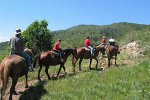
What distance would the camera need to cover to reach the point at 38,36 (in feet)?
239

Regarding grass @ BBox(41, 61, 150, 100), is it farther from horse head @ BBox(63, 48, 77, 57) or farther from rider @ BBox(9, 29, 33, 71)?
horse head @ BBox(63, 48, 77, 57)

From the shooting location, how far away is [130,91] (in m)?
16.7

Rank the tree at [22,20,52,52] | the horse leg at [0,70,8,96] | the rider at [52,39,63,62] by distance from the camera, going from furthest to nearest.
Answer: the tree at [22,20,52,52] → the rider at [52,39,63,62] → the horse leg at [0,70,8,96]

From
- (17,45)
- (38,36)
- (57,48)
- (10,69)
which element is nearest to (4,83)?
(10,69)

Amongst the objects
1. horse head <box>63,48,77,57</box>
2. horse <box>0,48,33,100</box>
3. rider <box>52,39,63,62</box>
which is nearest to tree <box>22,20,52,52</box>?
horse head <box>63,48,77,57</box>

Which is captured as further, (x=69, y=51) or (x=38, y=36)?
(x=38, y=36)

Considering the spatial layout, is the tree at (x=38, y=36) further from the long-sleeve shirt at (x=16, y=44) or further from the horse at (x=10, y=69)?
the horse at (x=10, y=69)

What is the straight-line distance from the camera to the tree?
2783 inches

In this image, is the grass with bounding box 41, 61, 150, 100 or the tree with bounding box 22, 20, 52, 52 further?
the tree with bounding box 22, 20, 52, 52

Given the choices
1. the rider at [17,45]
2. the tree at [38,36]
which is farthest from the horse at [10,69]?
the tree at [38,36]

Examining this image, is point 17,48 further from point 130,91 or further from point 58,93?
point 130,91

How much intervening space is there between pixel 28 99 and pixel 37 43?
5282cm

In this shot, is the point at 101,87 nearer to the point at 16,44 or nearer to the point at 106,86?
the point at 106,86

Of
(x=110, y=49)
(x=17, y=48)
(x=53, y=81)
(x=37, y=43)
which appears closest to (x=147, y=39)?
(x=110, y=49)
